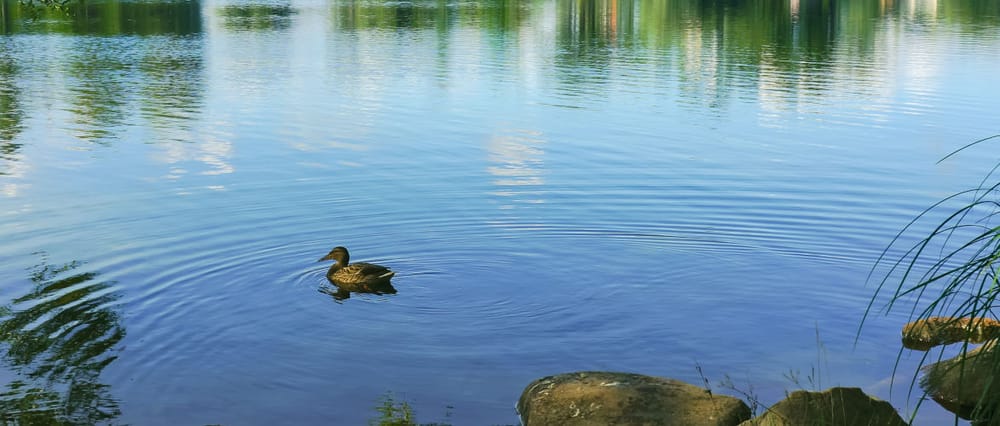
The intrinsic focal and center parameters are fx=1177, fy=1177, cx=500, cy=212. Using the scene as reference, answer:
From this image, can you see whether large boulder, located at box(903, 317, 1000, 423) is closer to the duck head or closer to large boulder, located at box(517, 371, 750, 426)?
large boulder, located at box(517, 371, 750, 426)

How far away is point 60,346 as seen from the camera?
39.1ft

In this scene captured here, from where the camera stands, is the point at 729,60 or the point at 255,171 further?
the point at 729,60

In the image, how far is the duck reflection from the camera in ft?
46.8

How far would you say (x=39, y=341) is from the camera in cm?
1207

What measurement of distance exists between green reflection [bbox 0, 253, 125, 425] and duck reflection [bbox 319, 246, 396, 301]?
260 cm

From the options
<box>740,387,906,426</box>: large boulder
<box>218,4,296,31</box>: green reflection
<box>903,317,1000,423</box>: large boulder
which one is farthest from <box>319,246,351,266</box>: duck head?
<box>218,4,296,31</box>: green reflection

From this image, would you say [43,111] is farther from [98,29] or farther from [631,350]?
[98,29]

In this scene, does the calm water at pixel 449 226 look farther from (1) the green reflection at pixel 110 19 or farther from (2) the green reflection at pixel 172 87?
(1) the green reflection at pixel 110 19

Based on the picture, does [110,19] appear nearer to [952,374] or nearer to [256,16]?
[256,16]

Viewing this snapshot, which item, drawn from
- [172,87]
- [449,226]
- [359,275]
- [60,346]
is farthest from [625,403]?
[172,87]

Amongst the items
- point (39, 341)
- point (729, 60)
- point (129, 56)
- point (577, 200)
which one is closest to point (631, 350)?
point (39, 341)

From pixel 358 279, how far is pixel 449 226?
3.61 metres

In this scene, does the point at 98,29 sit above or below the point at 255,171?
above

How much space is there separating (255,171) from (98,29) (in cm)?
4630
